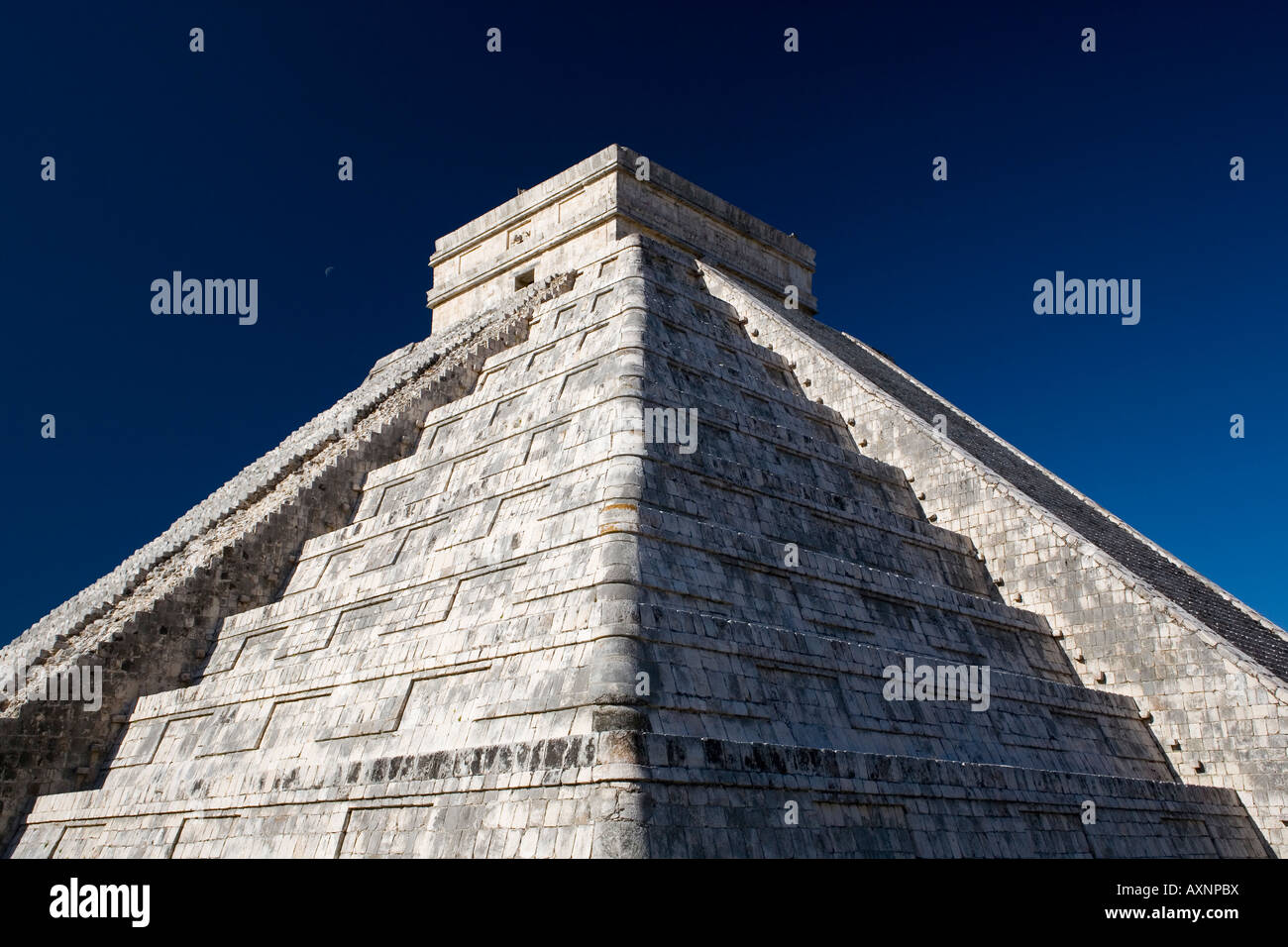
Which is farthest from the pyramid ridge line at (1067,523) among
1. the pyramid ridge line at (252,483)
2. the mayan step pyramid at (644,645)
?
the pyramid ridge line at (252,483)

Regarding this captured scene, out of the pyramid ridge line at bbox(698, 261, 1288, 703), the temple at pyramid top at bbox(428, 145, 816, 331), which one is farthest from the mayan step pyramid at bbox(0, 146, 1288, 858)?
the temple at pyramid top at bbox(428, 145, 816, 331)

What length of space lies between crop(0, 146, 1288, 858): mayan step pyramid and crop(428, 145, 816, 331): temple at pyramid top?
295 centimetres

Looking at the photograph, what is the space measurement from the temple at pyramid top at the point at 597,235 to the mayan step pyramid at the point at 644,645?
295 cm

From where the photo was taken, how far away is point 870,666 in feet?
33.0

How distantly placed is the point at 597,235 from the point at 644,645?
12.7 metres

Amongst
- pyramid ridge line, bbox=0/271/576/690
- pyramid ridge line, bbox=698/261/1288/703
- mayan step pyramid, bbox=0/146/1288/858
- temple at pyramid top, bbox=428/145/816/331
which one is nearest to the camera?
mayan step pyramid, bbox=0/146/1288/858

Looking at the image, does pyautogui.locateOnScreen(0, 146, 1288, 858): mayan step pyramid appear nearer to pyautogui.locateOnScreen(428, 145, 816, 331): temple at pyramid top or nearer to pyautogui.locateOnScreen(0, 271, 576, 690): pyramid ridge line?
pyautogui.locateOnScreen(0, 271, 576, 690): pyramid ridge line

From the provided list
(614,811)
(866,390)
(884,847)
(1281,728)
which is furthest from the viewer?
(866,390)

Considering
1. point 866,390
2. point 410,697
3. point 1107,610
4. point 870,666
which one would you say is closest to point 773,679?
point 870,666

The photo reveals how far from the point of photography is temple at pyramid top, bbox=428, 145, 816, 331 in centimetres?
1970

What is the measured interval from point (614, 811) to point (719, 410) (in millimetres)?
6165

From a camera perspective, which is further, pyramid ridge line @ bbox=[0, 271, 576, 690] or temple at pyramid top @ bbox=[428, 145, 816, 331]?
temple at pyramid top @ bbox=[428, 145, 816, 331]
